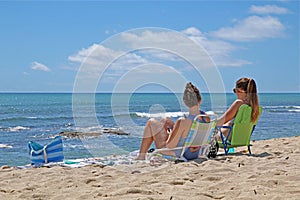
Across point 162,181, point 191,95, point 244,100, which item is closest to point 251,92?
point 244,100

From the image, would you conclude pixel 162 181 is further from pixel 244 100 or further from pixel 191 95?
pixel 244 100

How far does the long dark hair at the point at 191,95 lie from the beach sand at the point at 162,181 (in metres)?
0.80

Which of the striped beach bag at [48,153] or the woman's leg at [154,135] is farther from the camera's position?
the striped beach bag at [48,153]

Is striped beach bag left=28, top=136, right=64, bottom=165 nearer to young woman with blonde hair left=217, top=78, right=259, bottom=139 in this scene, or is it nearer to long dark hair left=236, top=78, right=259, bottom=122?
young woman with blonde hair left=217, top=78, right=259, bottom=139

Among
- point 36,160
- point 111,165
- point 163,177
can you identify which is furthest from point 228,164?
point 36,160

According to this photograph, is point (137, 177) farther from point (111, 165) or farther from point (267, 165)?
point (267, 165)

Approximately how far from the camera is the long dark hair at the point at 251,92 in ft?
19.8

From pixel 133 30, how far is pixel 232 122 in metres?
1.99

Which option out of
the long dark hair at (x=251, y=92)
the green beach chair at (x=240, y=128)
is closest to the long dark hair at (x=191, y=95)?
the green beach chair at (x=240, y=128)

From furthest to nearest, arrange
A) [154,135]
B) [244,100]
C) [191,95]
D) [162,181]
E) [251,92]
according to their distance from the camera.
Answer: [244,100] < [251,92] < [154,135] < [191,95] < [162,181]

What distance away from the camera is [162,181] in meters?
4.05

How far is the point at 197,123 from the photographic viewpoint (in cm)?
538

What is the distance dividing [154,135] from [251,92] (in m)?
1.59

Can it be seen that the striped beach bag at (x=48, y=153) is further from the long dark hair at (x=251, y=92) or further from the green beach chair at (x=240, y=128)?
the long dark hair at (x=251, y=92)
